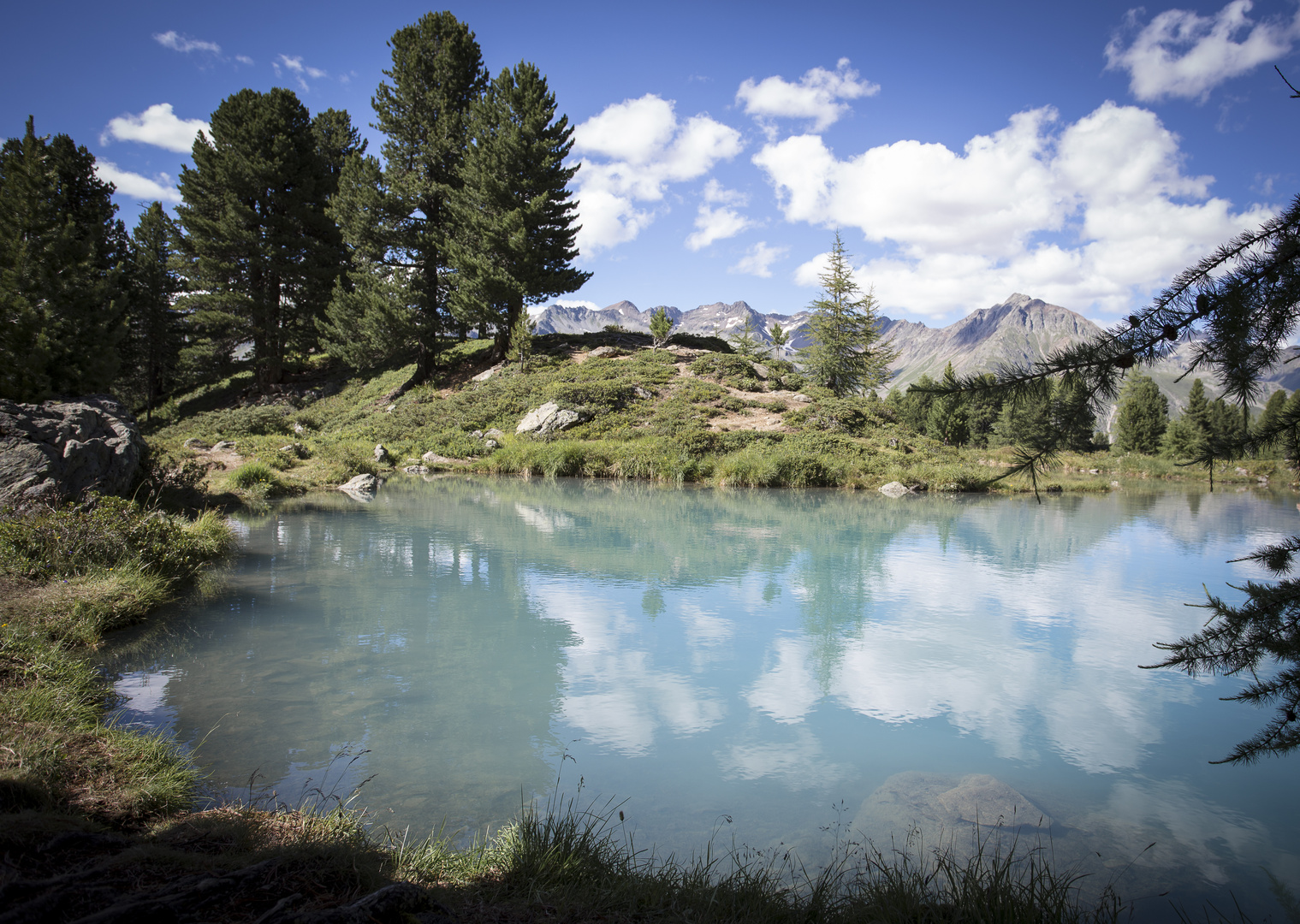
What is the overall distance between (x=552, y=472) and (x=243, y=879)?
21.4 metres

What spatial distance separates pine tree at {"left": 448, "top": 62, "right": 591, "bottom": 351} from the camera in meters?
32.3

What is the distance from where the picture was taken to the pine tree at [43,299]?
35.4ft

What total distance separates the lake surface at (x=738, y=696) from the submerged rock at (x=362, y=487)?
6.39m

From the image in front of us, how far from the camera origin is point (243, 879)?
2270 millimetres

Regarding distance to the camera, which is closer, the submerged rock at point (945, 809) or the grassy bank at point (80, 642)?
the grassy bank at point (80, 642)

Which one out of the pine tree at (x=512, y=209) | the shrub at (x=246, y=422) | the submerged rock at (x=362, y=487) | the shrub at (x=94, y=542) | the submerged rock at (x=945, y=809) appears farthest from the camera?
the pine tree at (x=512, y=209)

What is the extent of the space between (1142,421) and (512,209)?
156ft

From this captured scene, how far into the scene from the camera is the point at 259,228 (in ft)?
113

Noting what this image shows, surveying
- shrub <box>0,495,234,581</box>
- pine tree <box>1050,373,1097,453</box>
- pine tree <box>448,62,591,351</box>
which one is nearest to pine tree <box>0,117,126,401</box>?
shrub <box>0,495,234,581</box>

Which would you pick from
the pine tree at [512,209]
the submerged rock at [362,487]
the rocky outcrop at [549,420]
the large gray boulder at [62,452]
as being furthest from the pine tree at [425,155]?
the large gray boulder at [62,452]

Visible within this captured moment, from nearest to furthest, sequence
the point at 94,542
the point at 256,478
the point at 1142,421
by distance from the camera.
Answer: the point at 94,542
the point at 256,478
the point at 1142,421

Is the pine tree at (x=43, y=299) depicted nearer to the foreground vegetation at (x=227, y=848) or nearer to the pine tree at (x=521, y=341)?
the foreground vegetation at (x=227, y=848)

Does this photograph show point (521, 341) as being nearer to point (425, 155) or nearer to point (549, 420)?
point (549, 420)

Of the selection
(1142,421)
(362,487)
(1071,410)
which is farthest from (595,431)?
(1142,421)
